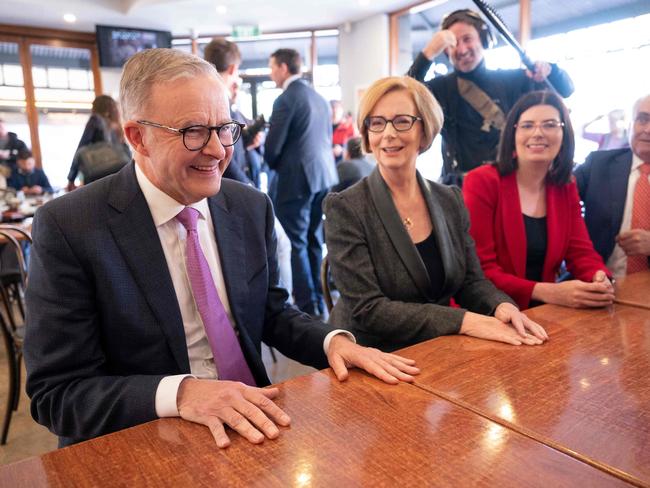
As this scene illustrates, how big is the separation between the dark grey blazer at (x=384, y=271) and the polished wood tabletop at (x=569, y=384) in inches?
9.6

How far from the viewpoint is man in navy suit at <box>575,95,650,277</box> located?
7.25 ft

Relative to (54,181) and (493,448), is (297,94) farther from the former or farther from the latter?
(54,181)

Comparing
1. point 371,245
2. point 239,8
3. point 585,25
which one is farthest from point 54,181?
point 371,245

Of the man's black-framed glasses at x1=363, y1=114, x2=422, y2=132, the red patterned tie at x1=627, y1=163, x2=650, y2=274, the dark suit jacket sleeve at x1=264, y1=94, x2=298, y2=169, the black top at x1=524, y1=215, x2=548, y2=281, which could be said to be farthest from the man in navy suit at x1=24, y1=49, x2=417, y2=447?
the dark suit jacket sleeve at x1=264, y1=94, x2=298, y2=169

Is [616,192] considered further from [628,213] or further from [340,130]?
[340,130]

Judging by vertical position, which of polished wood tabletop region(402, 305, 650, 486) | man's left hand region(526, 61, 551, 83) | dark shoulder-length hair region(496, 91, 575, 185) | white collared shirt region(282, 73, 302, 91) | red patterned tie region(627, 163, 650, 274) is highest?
white collared shirt region(282, 73, 302, 91)

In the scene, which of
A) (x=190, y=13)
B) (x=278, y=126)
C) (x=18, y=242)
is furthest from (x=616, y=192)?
(x=190, y=13)

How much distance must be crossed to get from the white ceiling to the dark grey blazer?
6.38m

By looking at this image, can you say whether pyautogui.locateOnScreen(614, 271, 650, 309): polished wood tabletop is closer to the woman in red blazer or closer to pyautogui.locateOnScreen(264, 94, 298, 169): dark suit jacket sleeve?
the woman in red blazer

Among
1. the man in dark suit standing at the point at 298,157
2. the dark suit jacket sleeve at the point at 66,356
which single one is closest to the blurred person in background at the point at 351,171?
the man in dark suit standing at the point at 298,157

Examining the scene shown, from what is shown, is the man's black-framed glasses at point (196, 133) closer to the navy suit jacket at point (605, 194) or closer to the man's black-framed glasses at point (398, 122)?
the man's black-framed glasses at point (398, 122)

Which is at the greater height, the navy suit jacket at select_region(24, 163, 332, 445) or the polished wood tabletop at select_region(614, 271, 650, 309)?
the navy suit jacket at select_region(24, 163, 332, 445)

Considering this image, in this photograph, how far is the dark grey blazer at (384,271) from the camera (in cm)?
158

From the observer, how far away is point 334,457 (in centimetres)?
79
